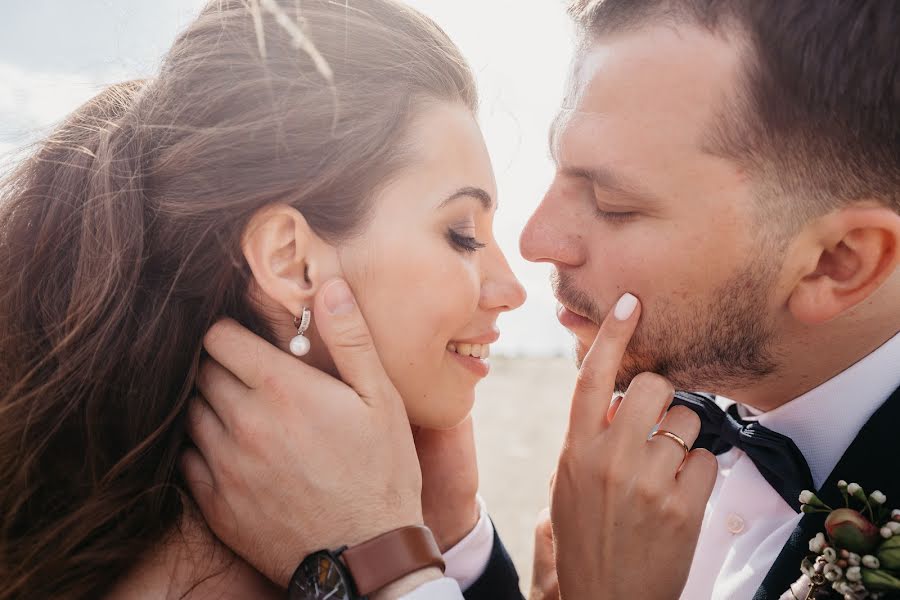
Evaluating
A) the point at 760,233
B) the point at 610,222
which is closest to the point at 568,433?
the point at 610,222

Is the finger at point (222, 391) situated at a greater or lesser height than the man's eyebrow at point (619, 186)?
lesser

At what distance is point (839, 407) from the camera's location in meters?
2.70

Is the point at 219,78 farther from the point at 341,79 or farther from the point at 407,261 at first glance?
the point at 407,261

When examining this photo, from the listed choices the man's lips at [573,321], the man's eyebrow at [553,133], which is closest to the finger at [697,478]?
the man's lips at [573,321]

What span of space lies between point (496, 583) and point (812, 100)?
223 cm

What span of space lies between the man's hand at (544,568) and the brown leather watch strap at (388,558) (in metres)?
1.11

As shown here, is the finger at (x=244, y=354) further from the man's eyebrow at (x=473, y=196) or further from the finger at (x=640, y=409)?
the finger at (x=640, y=409)

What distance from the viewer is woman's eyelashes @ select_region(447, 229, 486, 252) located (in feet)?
8.70

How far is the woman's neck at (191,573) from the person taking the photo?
2236 mm

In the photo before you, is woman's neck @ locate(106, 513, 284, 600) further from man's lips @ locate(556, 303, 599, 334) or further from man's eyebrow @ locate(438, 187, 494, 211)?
man's lips @ locate(556, 303, 599, 334)

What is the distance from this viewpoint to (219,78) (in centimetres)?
247

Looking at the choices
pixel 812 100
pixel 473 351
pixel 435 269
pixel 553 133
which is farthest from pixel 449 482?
pixel 812 100

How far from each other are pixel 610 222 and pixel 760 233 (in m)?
0.55

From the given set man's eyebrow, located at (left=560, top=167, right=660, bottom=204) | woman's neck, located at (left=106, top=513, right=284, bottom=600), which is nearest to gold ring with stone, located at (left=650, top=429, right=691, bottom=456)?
man's eyebrow, located at (left=560, top=167, right=660, bottom=204)
